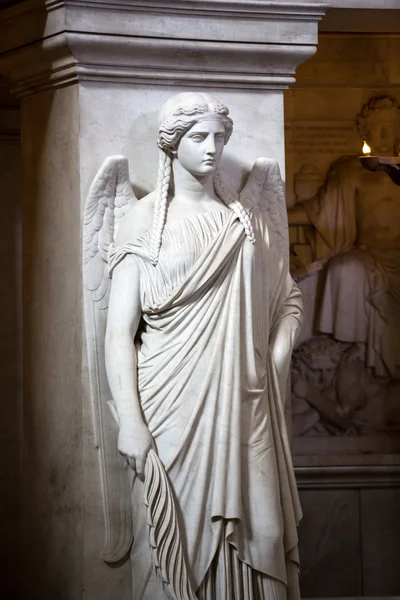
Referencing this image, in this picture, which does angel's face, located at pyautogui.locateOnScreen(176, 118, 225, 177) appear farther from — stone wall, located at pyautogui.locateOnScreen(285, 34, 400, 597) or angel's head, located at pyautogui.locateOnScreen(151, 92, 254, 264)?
stone wall, located at pyautogui.locateOnScreen(285, 34, 400, 597)

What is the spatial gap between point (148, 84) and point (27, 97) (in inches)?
24.3

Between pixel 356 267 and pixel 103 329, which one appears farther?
pixel 356 267

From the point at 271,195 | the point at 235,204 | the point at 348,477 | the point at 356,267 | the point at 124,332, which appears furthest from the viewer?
the point at 356,267

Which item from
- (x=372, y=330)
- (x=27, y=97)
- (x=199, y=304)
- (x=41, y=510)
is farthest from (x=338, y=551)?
(x=27, y=97)

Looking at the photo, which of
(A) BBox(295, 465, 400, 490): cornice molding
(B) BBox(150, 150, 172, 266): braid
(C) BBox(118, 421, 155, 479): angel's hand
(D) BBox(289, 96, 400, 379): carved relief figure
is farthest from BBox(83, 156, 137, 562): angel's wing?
(D) BBox(289, 96, 400, 379): carved relief figure

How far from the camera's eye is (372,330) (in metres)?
7.28

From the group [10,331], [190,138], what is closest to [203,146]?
[190,138]

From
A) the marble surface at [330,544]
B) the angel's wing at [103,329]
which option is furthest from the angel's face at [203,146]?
the marble surface at [330,544]

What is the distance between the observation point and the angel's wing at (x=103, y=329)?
545cm

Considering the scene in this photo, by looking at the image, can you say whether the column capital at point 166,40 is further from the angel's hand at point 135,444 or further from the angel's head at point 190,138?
the angel's hand at point 135,444

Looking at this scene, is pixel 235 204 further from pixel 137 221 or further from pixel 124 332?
pixel 124 332

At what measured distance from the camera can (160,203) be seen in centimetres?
531

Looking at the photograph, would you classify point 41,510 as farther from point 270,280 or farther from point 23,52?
point 23,52

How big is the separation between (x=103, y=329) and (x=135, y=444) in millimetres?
568
